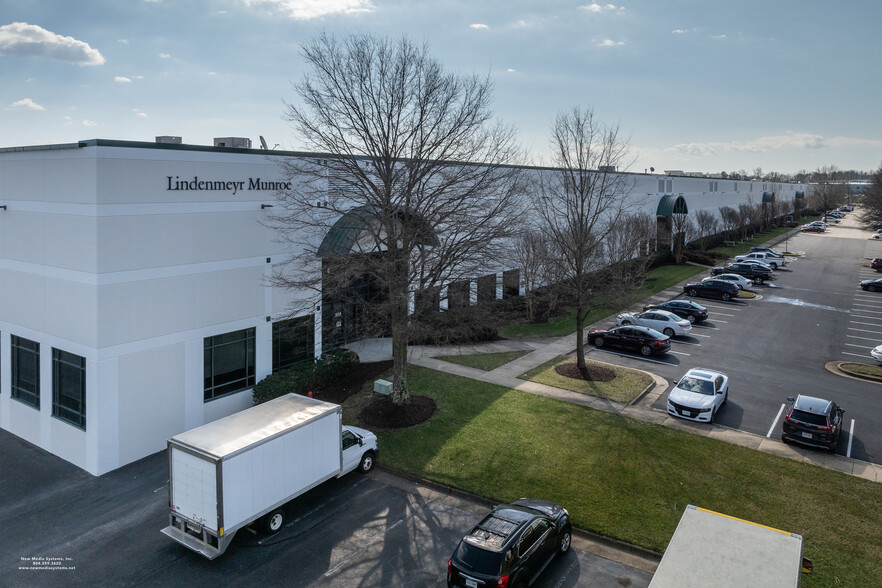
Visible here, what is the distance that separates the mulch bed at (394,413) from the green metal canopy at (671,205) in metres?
44.8

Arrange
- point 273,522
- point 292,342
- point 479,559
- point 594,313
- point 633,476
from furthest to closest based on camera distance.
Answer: point 594,313, point 292,342, point 633,476, point 273,522, point 479,559

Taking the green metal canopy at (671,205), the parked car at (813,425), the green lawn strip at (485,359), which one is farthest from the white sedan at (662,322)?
the green metal canopy at (671,205)

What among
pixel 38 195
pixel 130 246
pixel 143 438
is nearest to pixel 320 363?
pixel 143 438

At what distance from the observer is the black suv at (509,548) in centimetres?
1039

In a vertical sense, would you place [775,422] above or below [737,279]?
below

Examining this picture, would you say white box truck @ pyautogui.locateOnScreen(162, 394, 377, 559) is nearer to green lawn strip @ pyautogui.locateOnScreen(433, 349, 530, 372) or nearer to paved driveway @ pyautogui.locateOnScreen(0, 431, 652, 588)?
paved driveway @ pyautogui.locateOnScreen(0, 431, 652, 588)

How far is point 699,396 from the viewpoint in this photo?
2027 centimetres

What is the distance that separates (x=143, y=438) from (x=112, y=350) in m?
2.90

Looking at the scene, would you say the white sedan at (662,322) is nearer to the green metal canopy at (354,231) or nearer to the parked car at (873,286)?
the green metal canopy at (354,231)

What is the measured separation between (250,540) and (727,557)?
32.4 ft

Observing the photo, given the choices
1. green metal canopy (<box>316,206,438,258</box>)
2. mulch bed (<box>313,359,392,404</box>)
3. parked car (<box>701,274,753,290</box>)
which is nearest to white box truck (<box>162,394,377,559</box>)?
green metal canopy (<box>316,206,438,258</box>)

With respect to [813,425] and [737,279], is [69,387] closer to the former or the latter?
[813,425]

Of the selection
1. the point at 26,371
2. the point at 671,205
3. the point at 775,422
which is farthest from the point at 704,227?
the point at 26,371

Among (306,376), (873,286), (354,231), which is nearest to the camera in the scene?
(306,376)
